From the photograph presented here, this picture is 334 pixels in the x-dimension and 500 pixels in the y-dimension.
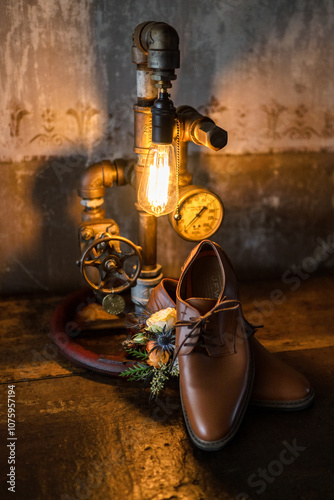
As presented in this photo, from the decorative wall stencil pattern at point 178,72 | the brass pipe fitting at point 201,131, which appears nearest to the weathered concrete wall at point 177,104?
the decorative wall stencil pattern at point 178,72

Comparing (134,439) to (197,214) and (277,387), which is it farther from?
(197,214)

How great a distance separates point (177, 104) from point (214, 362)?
5.50ft

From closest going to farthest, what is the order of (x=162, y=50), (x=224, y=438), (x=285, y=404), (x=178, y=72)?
1. (x=224, y=438)
2. (x=285, y=404)
3. (x=162, y=50)
4. (x=178, y=72)

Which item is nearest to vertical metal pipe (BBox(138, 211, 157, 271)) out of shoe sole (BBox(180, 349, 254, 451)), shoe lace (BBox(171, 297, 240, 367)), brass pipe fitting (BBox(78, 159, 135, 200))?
brass pipe fitting (BBox(78, 159, 135, 200))

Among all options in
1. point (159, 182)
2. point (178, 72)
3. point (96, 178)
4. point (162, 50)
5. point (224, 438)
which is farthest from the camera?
point (178, 72)

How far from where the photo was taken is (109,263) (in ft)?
9.39

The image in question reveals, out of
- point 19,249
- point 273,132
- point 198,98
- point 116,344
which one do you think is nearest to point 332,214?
point 273,132

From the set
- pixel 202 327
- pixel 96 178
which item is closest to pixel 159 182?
pixel 96 178

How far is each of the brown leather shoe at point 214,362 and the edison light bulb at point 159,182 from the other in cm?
40

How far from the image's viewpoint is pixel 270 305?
11.3 feet

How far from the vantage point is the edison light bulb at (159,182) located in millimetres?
2715

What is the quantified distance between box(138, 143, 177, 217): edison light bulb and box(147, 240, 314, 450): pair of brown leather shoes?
0.40 meters

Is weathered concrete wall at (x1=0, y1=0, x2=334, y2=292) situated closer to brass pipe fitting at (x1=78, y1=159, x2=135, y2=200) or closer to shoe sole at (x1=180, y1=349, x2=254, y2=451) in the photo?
brass pipe fitting at (x1=78, y1=159, x2=135, y2=200)

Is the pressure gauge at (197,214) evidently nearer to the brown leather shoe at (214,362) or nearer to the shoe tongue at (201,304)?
the brown leather shoe at (214,362)
